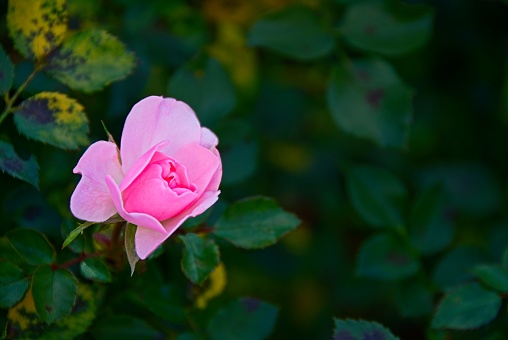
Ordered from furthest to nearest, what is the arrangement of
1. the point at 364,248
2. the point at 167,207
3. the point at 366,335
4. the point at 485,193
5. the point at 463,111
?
1. the point at 463,111
2. the point at 485,193
3. the point at 364,248
4. the point at 366,335
5. the point at 167,207

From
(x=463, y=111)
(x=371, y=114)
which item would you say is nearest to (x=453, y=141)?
(x=463, y=111)

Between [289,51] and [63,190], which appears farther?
[289,51]

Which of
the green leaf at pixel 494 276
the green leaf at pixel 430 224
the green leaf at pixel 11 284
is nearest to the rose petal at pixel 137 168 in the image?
the green leaf at pixel 11 284

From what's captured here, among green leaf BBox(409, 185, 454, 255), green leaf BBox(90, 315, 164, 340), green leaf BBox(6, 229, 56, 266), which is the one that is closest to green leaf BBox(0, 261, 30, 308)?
green leaf BBox(6, 229, 56, 266)

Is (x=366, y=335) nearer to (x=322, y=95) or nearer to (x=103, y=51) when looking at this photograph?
(x=103, y=51)

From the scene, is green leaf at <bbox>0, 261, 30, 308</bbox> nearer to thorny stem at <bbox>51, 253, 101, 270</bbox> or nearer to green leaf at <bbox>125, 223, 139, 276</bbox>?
thorny stem at <bbox>51, 253, 101, 270</bbox>

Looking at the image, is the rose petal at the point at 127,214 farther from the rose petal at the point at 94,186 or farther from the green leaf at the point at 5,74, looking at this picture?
the green leaf at the point at 5,74

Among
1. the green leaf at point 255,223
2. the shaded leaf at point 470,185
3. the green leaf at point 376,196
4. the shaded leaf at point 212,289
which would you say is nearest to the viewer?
the green leaf at point 255,223

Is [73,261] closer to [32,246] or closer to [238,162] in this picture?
[32,246]
